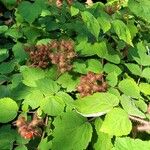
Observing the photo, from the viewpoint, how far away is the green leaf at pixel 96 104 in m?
1.71

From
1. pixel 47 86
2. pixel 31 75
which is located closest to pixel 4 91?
pixel 31 75

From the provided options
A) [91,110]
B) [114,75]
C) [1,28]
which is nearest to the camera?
[91,110]

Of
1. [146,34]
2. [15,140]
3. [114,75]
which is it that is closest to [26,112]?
[15,140]

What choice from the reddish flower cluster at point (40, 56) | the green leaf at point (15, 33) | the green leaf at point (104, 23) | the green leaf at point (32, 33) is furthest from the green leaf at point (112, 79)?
the green leaf at point (15, 33)

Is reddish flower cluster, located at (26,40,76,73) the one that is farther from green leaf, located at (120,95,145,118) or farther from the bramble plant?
green leaf, located at (120,95,145,118)

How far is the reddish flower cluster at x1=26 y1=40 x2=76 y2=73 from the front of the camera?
1.96 m

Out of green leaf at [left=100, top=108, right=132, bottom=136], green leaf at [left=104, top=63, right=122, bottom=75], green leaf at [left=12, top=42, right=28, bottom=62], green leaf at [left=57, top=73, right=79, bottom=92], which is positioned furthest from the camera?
green leaf at [left=12, top=42, right=28, bottom=62]

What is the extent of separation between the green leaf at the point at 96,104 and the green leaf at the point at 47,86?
0.62ft

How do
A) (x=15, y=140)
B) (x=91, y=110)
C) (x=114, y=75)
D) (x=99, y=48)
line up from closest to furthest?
(x=91, y=110) → (x=15, y=140) → (x=114, y=75) → (x=99, y=48)

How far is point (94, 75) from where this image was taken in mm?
1892

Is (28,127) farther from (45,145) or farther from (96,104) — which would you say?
(96,104)

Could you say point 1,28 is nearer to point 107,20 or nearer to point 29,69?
point 29,69

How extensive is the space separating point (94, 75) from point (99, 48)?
12.4 inches

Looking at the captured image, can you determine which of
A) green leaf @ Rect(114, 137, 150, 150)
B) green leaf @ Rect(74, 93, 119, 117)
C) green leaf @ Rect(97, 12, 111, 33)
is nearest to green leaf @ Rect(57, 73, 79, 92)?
green leaf @ Rect(74, 93, 119, 117)
